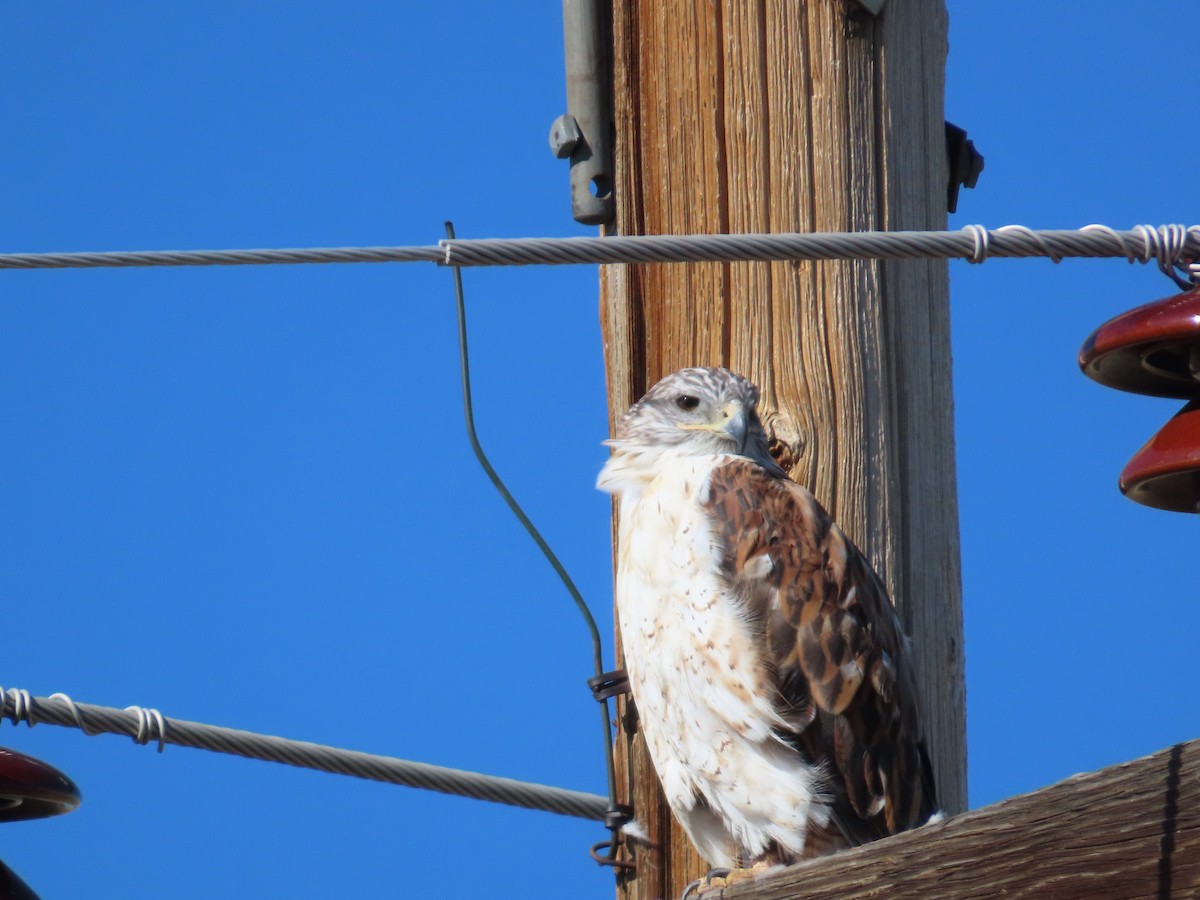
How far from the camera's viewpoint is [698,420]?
3920 millimetres

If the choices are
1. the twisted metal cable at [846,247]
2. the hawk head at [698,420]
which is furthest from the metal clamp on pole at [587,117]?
the twisted metal cable at [846,247]

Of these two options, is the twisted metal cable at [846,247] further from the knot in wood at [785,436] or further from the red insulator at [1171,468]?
the knot in wood at [785,436]

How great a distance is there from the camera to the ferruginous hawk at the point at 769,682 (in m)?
3.54

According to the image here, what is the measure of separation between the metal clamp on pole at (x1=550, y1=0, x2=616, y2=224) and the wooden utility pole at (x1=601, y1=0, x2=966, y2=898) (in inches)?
5.1

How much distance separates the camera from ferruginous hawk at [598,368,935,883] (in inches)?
139

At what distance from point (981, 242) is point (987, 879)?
3.61ft

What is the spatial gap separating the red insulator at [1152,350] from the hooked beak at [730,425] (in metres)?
1.57

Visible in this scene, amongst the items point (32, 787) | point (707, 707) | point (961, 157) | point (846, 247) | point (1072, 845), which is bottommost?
point (1072, 845)

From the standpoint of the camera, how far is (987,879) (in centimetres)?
207

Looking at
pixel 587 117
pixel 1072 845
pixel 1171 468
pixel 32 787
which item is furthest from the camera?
pixel 587 117

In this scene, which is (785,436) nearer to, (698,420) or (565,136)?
(698,420)

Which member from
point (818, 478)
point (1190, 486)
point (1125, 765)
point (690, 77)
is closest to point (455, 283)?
point (690, 77)

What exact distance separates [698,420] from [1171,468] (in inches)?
73.9

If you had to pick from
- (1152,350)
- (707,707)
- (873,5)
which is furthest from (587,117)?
(1152,350)
